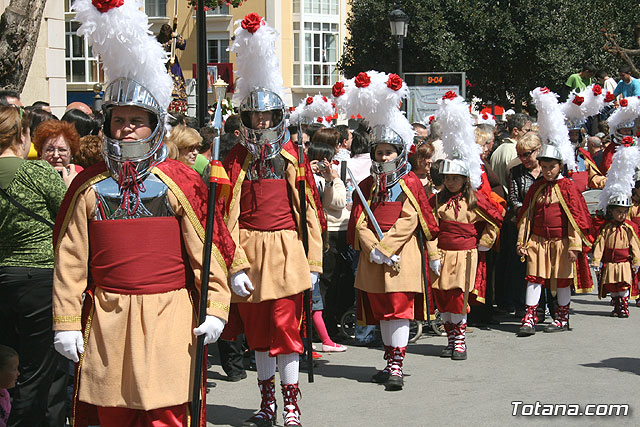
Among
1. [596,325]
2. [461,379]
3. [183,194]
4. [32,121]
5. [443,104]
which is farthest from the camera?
[596,325]

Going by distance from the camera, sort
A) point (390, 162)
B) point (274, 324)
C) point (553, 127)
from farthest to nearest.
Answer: point (553, 127)
point (390, 162)
point (274, 324)

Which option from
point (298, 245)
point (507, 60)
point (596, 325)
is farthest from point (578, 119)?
point (507, 60)

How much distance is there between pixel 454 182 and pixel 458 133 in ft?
1.51

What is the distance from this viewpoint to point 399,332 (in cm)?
739

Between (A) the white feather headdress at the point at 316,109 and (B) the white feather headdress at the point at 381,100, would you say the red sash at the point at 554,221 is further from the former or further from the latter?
(A) the white feather headdress at the point at 316,109

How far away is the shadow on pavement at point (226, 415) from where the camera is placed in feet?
21.2

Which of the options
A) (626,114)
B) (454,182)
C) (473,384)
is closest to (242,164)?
(473,384)

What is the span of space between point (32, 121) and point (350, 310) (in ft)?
12.0

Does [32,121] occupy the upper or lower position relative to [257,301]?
upper

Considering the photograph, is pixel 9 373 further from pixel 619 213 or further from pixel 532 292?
pixel 619 213

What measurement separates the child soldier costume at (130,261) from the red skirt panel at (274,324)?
5.90 ft

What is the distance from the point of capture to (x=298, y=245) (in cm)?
634

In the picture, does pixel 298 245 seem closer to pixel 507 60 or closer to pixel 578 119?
pixel 578 119

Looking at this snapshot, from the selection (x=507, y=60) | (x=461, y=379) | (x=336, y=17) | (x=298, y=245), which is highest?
(x=336, y=17)
